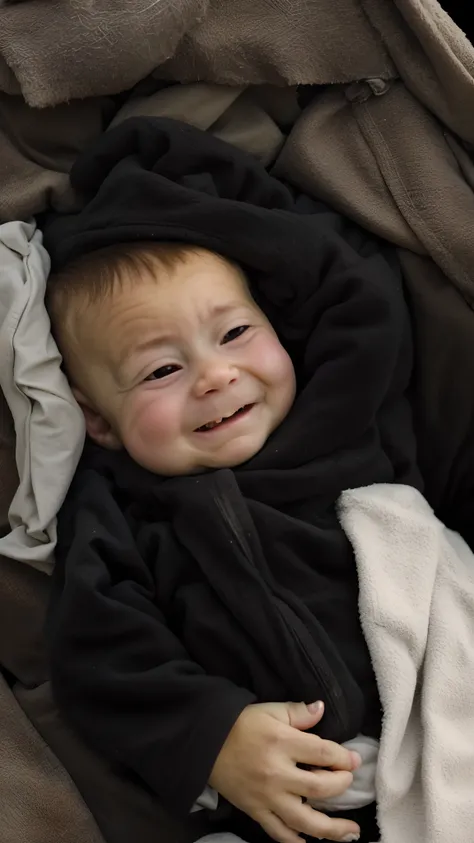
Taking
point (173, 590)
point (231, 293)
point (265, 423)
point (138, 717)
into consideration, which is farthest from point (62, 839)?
point (231, 293)

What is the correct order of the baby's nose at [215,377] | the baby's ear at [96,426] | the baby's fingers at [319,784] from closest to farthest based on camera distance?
the baby's fingers at [319,784], the baby's nose at [215,377], the baby's ear at [96,426]

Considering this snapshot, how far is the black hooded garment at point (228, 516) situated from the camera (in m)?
1.02

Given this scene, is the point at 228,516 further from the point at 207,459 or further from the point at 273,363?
the point at 273,363

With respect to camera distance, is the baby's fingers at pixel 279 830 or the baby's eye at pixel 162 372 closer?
the baby's fingers at pixel 279 830

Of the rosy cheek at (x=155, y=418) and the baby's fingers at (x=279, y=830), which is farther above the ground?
the rosy cheek at (x=155, y=418)

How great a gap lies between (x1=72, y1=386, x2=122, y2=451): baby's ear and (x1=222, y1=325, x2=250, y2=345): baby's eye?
0.64 feet

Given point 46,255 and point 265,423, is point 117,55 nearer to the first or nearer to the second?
point 46,255

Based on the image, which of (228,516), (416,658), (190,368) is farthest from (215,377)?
(416,658)

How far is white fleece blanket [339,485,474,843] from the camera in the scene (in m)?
1.00

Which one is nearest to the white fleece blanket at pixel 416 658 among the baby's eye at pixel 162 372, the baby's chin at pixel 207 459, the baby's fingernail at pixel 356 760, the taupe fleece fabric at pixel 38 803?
the baby's fingernail at pixel 356 760

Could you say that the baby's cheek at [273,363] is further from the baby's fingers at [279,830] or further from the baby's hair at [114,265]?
the baby's fingers at [279,830]

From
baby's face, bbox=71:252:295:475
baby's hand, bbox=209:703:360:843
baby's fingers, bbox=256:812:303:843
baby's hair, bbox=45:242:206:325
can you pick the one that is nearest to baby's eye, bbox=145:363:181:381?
baby's face, bbox=71:252:295:475

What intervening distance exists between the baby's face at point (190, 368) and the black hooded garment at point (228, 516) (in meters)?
0.03

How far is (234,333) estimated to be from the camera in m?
1.13
